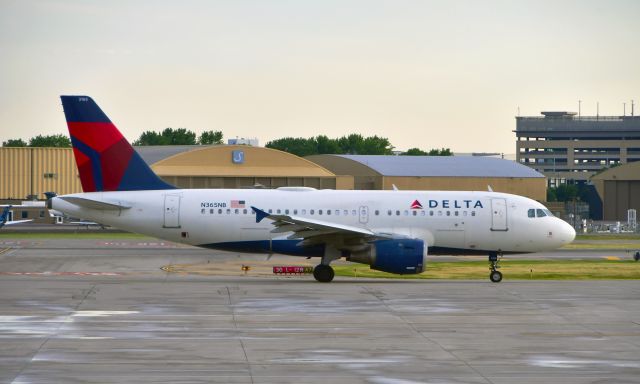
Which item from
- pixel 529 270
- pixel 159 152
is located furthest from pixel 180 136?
pixel 529 270

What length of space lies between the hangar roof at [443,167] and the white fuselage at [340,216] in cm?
5907

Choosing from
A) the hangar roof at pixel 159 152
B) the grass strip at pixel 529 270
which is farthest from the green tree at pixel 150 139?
the grass strip at pixel 529 270

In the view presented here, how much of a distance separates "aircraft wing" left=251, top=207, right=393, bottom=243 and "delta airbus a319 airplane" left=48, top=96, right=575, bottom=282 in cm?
73

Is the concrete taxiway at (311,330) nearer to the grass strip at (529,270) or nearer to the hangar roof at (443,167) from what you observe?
the grass strip at (529,270)

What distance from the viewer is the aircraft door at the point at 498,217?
136 ft

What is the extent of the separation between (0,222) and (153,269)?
30478 mm

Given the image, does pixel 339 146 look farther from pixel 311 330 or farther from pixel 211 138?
pixel 311 330

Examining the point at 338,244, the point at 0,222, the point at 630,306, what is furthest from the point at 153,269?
the point at 0,222

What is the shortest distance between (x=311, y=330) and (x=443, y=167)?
260ft

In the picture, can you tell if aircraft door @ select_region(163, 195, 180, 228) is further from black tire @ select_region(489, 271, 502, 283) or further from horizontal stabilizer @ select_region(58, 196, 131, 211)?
black tire @ select_region(489, 271, 502, 283)

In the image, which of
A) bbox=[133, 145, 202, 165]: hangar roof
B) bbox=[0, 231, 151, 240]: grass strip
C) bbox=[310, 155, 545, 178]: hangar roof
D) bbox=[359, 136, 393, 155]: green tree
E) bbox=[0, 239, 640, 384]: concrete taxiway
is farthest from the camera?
bbox=[359, 136, 393, 155]: green tree

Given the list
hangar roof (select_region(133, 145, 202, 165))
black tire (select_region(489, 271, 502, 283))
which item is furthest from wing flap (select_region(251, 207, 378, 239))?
hangar roof (select_region(133, 145, 202, 165))

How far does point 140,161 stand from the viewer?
41.8 m

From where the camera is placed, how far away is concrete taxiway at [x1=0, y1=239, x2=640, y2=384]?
20516mm
